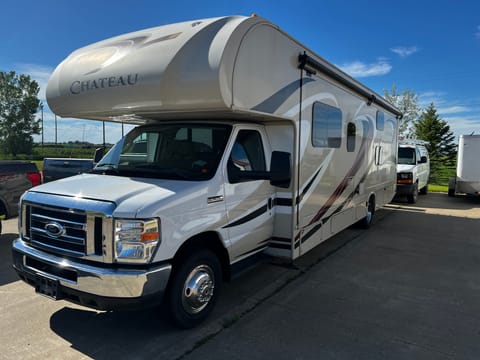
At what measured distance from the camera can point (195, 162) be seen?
13.0 ft

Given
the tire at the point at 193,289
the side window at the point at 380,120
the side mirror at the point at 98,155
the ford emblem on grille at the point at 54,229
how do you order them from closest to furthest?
the ford emblem on grille at the point at 54,229
the tire at the point at 193,289
the side mirror at the point at 98,155
the side window at the point at 380,120

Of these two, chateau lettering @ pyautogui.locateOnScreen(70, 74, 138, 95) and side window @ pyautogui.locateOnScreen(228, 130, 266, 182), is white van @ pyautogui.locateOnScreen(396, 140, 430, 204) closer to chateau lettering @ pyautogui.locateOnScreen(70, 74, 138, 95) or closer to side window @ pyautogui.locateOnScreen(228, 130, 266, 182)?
side window @ pyautogui.locateOnScreen(228, 130, 266, 182)

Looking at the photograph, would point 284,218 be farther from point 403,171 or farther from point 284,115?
point 403,171

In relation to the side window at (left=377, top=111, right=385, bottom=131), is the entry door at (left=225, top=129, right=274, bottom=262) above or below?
below

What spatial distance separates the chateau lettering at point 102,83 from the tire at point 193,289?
6.29 ft

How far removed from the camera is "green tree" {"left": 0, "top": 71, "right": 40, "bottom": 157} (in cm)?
4975

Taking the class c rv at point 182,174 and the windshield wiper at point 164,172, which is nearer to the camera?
the class c rv at point 182,174

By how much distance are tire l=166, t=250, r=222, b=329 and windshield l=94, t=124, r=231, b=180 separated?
85 cm

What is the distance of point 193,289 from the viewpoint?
357 centimetres

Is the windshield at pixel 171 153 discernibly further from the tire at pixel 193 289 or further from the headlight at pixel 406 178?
the headlight at pixel 406 178

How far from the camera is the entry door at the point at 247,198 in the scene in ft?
13.0

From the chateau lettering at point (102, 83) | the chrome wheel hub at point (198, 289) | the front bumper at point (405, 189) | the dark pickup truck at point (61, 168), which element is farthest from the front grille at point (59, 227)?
the front bumper at point (405, 189)

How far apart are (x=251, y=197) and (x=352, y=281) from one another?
2161 mm

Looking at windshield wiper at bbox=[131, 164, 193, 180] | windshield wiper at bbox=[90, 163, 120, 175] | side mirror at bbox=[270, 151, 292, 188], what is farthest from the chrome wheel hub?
windshield wiper at bbox=[90, 163, 120, 175]
